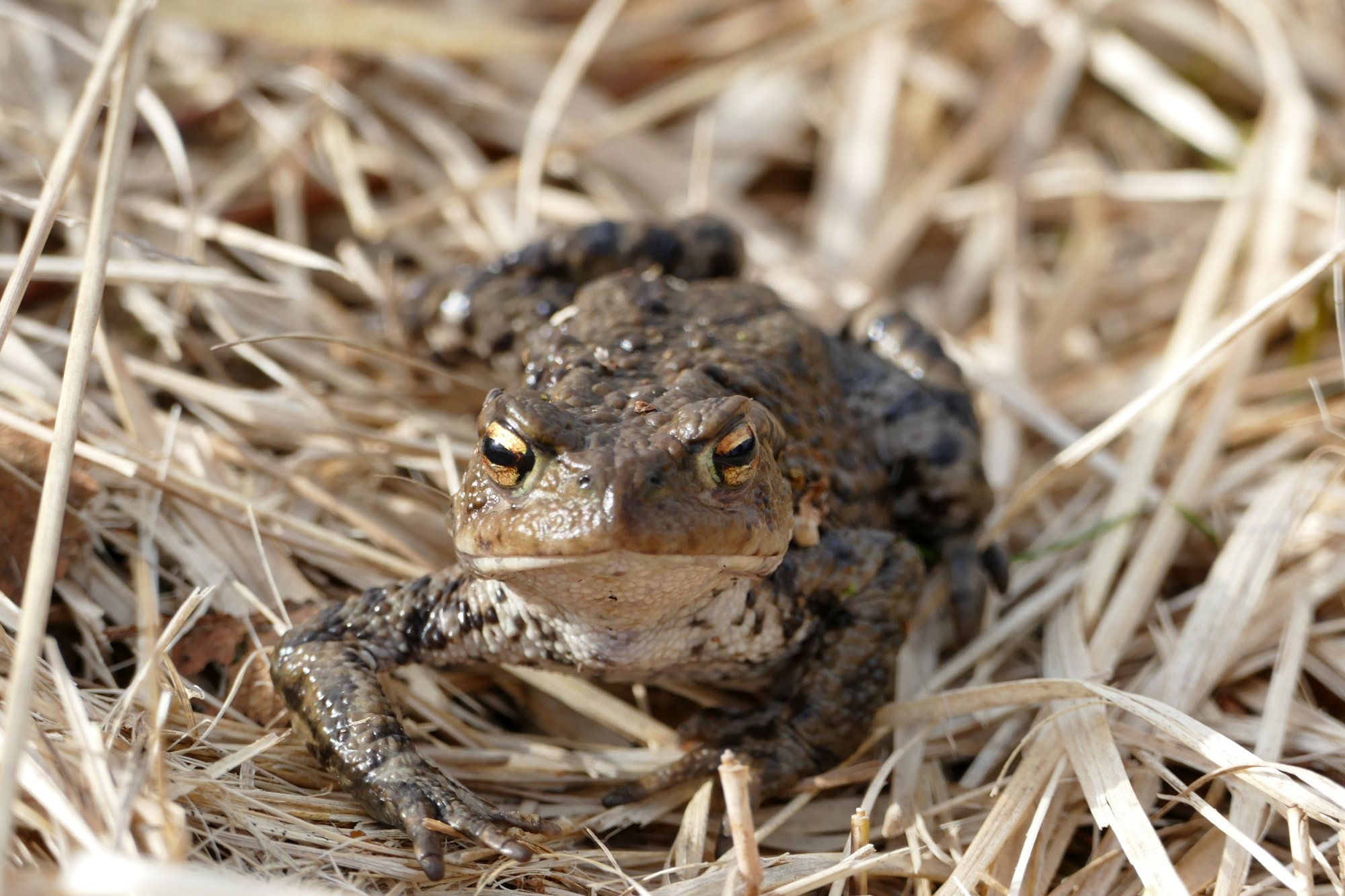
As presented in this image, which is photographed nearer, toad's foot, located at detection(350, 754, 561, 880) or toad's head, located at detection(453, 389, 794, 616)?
toad's head, located at detection(453, 389, 794, 616)

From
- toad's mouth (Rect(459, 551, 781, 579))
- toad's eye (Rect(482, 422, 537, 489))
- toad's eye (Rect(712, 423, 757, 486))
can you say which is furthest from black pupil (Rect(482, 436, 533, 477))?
toad's eye (Rect(712, 423, 757, 486))

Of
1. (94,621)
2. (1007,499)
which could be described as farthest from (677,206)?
(94,621)

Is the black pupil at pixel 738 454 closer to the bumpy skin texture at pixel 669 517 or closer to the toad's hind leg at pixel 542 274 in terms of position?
the bumpy skin texture at pixel 669 517

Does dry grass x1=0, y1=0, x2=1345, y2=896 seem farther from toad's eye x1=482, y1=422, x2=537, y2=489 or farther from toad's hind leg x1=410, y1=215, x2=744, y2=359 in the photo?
toad's eye x1=482, y1=422, x2=537, y2=489

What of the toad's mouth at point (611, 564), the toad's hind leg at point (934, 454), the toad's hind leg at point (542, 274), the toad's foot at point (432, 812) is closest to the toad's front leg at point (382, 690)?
the toad's foot at point (432, 812)

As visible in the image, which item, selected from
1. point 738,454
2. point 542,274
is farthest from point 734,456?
point 542,274
